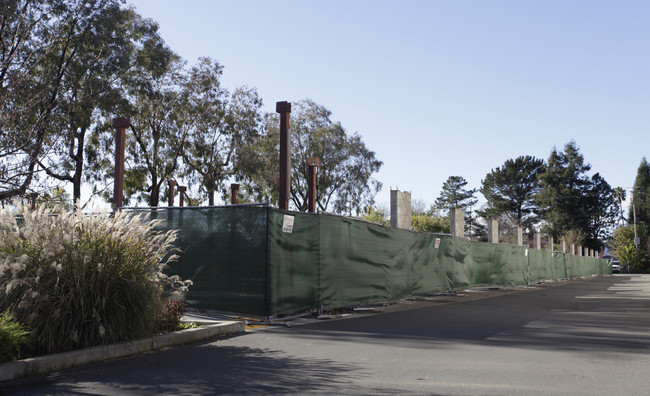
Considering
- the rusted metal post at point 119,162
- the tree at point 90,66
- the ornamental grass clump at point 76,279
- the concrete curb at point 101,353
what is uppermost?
the tree at point 90,66

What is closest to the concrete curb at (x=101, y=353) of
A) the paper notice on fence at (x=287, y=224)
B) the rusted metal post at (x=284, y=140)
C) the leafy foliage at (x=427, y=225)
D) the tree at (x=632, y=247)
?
the paper notice on fence at (x=287, y=224)

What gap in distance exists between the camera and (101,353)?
642 cm

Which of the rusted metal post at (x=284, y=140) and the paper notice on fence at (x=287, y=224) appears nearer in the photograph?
the paper notice on fence at (x=287, y=224)

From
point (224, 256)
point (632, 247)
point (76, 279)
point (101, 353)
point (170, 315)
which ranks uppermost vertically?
point (632, 247)

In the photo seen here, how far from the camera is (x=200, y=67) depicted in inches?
1542

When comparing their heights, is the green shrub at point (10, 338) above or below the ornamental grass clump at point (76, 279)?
below

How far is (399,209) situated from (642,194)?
3907 inches

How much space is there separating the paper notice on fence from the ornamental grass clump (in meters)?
3.23

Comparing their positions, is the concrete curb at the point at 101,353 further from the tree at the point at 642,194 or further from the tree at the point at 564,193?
Result: the tree at the point at 642,194

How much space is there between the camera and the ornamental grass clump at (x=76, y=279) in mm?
6203

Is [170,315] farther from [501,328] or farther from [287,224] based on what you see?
[501,328]

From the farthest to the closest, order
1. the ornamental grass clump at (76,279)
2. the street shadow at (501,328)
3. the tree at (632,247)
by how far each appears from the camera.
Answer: the tree at (632,247) → the street shadow at (501,328) → the ornamental grass clump at (76,279)

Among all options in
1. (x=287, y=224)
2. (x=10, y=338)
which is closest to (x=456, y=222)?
(x=287, y=224)

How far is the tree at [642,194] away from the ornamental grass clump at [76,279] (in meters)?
105
